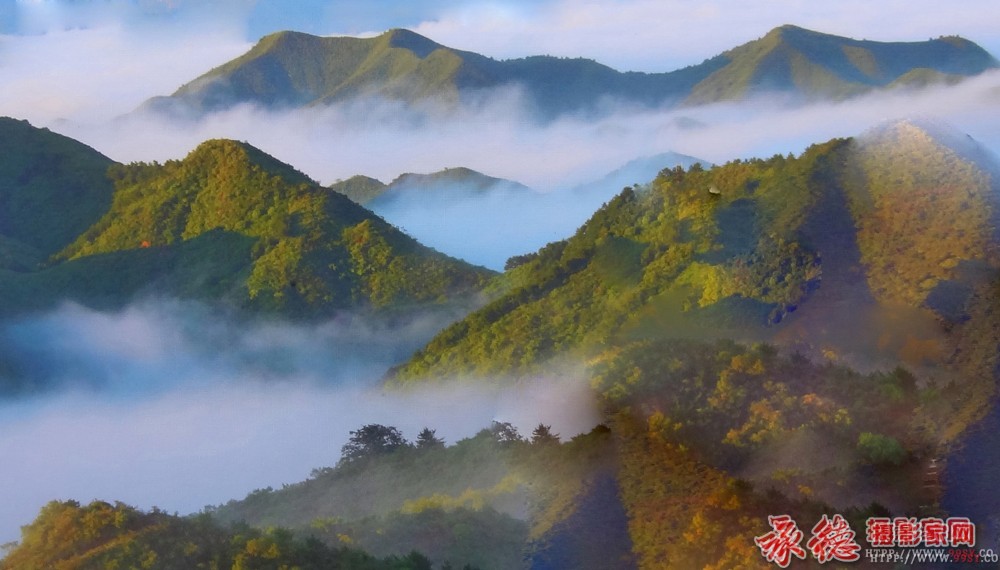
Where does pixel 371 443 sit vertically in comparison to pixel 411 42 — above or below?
below

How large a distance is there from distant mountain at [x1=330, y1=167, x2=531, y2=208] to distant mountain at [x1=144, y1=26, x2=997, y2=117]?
29530 mm

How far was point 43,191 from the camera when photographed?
5397 cm

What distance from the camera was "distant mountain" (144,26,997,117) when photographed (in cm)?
11931

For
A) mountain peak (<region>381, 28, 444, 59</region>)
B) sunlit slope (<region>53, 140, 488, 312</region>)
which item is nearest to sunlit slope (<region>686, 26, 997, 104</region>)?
mountain peak (<region>381, 28, 444, 59</region>)

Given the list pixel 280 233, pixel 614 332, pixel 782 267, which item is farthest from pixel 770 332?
pixel 280 233

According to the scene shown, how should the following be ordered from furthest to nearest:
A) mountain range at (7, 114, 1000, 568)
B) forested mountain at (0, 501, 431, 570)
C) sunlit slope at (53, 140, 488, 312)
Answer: sunlit slope at (53, 140, 488, 312) < mountain range at (7, 114, 1000, 568) < forested mountain at (0, 501, 431, 570)

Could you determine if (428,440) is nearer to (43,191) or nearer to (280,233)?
(280,233)

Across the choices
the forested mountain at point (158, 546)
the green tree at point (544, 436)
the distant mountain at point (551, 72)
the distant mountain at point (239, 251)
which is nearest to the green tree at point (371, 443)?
the green tree at point (544, 436)

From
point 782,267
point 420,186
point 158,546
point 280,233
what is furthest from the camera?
point 420,186

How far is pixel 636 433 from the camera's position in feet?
75.6

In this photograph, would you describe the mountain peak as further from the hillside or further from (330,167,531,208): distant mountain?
the hillside

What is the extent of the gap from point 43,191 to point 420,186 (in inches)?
1455

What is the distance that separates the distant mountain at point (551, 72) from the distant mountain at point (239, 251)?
241 ft

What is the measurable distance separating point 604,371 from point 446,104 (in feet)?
341
